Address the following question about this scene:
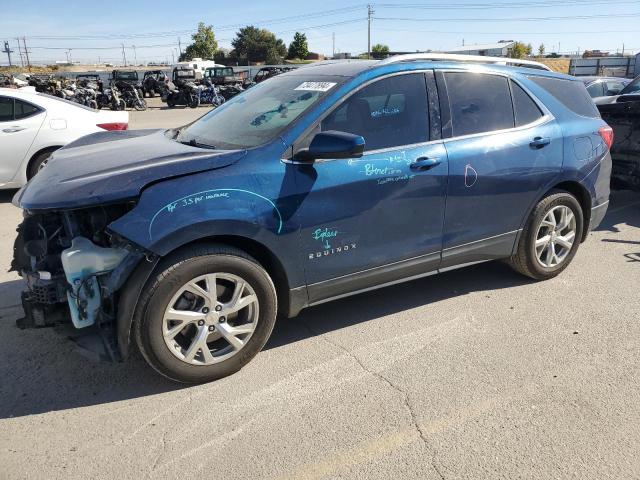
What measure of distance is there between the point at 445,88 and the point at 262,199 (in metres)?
1.67

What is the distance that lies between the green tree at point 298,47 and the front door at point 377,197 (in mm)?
89104

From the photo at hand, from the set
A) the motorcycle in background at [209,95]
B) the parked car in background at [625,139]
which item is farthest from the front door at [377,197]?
the motorcycle in background at [209,95]

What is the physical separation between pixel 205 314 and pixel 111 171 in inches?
38.7

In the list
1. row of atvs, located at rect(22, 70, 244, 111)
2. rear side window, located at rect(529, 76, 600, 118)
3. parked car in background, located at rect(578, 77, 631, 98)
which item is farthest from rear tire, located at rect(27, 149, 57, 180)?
row of atvs, located at rect(22, 70, 244, 111)

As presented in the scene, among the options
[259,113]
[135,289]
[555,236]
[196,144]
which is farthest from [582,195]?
[135,289]

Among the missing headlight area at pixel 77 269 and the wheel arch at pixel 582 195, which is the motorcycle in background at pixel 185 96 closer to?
the wheel arch at pixel 582 195

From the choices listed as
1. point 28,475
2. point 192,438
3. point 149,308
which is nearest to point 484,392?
point 192,438

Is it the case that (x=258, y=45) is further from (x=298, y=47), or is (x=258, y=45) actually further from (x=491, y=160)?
(x=491, y=160)

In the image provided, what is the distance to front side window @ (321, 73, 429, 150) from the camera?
3420mm

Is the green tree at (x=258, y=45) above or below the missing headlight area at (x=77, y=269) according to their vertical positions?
above

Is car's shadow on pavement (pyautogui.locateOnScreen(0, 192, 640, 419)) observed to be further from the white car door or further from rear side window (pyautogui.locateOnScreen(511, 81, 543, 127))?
the white car door

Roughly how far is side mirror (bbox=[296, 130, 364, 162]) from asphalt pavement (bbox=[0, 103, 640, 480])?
1294 mm

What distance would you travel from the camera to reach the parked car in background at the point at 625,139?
6.31 metres

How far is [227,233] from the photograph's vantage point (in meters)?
2.97
